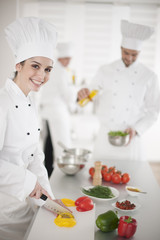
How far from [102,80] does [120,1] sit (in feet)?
8.49

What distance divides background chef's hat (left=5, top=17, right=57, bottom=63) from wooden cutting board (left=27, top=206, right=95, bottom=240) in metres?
0.77

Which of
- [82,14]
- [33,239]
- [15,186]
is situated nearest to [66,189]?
[15,186]

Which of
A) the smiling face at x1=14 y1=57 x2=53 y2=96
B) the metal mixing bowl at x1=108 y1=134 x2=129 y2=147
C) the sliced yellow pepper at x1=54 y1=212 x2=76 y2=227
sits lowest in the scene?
the sliced yellow pepper at x1=54 y1=212 x2=76 y2=227

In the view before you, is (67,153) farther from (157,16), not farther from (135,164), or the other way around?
(157,16)

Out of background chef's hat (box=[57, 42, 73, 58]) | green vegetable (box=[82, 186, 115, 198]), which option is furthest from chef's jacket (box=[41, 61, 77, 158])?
green vegetable (box=[82, 186, 115, 198])

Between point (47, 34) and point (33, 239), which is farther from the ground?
point (47, 34)

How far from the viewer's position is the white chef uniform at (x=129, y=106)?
2.23 metres

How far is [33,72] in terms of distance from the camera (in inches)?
49.8

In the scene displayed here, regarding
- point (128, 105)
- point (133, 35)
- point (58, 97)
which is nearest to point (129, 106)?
point (128, 105)

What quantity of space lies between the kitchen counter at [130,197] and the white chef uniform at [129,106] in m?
0.24

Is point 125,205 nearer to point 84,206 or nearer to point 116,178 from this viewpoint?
point 84,206

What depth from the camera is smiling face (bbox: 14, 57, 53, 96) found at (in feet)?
4.16

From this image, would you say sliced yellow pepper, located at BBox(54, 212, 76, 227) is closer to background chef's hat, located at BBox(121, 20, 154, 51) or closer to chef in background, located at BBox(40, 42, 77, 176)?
background chef's hat, located at BBox(121, 20, 154, 51)

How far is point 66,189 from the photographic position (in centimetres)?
149
